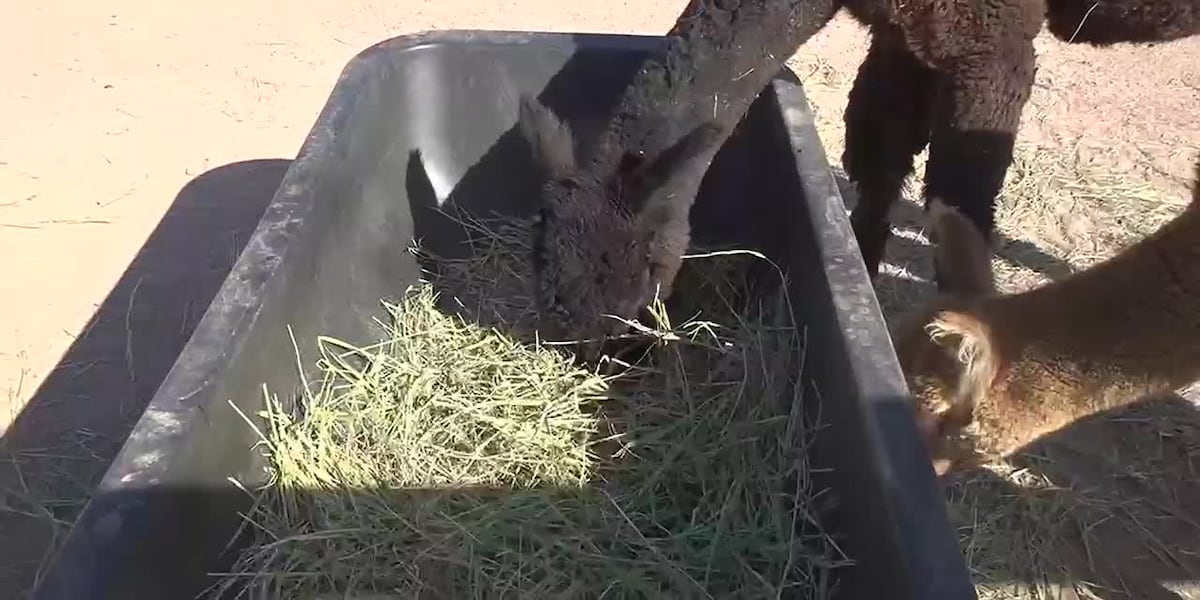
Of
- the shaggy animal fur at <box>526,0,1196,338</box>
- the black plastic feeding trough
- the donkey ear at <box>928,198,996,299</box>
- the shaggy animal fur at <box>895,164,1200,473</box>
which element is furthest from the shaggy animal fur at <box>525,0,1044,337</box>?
the shaggy animal fur at <box>895,164,1200,473</box>

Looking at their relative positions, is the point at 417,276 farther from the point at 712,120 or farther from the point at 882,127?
the point at 882,127

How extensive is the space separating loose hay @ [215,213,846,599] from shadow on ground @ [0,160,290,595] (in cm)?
82

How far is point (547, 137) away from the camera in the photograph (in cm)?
261

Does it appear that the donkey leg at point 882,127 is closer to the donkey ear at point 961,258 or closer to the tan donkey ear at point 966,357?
the donkey ear at point 961,258

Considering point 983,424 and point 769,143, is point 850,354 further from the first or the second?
point 769,143

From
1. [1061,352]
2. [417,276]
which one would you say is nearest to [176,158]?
[417,276]

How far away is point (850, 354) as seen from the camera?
1.77 m

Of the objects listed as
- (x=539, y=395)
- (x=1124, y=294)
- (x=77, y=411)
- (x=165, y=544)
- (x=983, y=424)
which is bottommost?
(x=77, y=411)

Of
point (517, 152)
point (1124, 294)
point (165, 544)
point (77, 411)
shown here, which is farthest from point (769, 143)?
point (77, 411)

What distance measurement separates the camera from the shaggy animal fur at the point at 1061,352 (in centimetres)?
194

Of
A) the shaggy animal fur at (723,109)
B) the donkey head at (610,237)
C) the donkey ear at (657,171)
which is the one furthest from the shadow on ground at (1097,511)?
the donkey ear at (657,171)

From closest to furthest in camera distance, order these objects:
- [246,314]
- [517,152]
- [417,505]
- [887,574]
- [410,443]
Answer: [887,574] → [246,314] → [417,505] → [410,443] → [517,152]

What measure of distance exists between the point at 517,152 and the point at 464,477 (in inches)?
51.3

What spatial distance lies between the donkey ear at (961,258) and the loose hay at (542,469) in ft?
1.30
